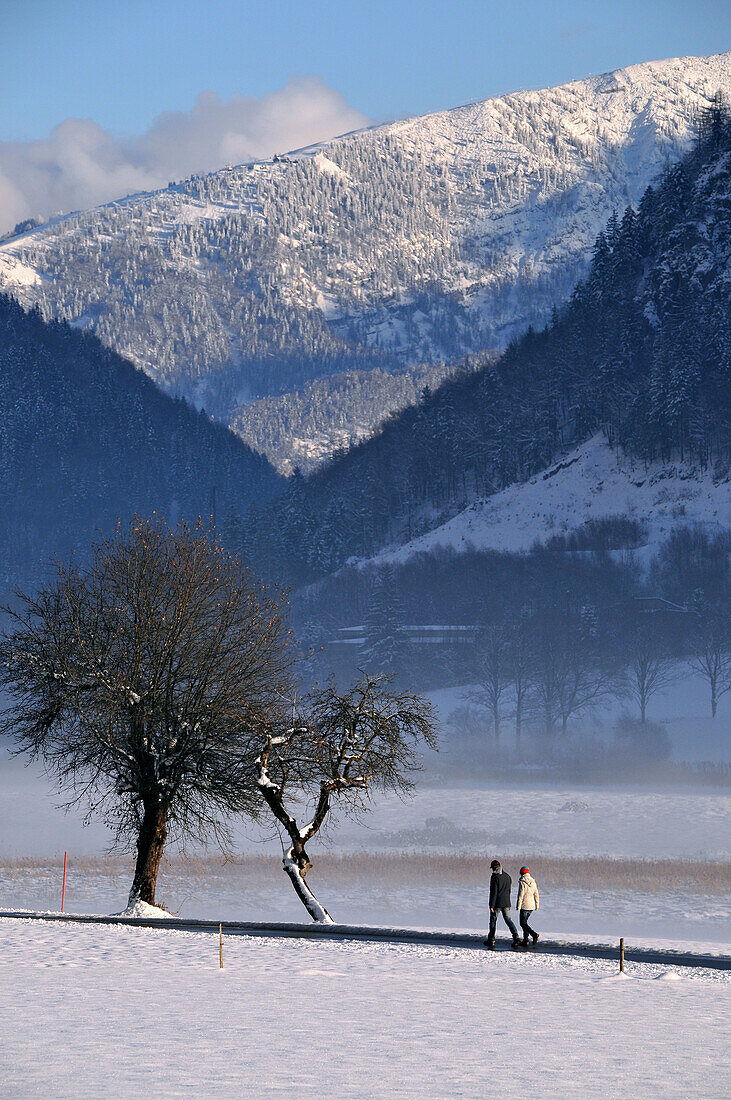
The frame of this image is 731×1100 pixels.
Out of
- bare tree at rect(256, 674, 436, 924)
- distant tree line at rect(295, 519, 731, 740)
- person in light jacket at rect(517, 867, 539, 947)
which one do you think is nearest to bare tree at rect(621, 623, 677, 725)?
distant tree line at rect(295, 519, 731, 740)

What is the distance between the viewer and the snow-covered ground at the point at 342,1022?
64.8 feet

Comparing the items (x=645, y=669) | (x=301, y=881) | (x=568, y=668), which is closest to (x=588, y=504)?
(x=568, y=668)

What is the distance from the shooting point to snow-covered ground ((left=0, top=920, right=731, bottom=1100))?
19.8 metres

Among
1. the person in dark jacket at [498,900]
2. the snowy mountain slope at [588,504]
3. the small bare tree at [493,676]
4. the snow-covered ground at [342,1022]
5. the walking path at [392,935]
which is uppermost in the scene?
the snowy mountain slope at [588,504]

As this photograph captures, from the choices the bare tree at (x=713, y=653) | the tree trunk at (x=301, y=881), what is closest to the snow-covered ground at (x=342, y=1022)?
the tree trunk at (x=301, y=881)

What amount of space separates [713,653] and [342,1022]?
11597 cm

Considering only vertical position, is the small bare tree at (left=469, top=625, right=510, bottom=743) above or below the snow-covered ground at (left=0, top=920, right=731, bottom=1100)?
above

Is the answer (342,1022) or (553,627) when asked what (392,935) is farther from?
(553,627)

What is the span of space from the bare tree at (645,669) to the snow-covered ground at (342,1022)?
102 meters

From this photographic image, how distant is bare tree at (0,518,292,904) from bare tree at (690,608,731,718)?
308ft

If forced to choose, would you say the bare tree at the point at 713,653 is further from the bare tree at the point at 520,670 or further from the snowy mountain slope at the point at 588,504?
the bare tree at the point at 520,670

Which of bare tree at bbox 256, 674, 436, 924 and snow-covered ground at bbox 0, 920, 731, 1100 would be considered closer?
snow-covered ground at bbox 0, 920, 731, 1100

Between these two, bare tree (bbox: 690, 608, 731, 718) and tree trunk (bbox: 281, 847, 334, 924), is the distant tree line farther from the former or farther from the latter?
tree trunk (bbox: 281, 847, 334, 924)

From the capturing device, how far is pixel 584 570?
158 metres
